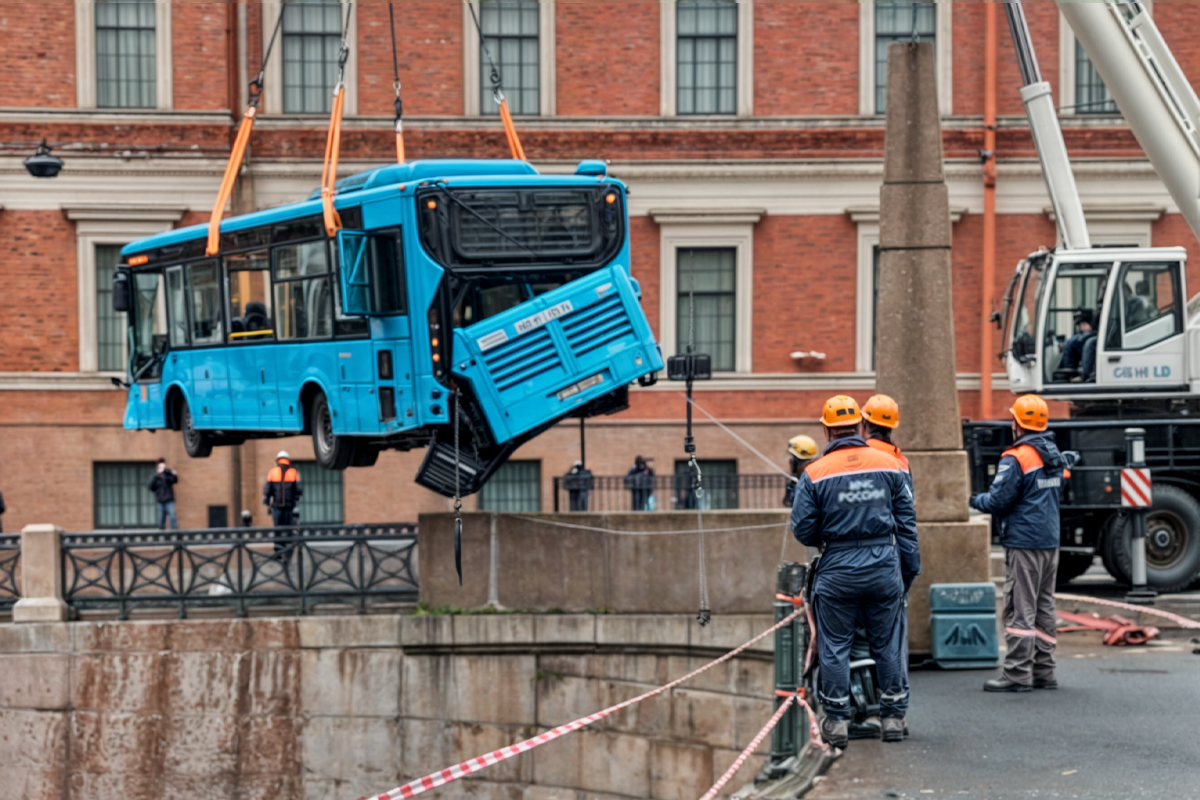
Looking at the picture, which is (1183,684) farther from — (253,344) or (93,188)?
(93,188)

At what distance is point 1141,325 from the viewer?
20547mm

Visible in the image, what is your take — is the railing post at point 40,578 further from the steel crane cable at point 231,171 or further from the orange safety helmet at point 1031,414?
the orange safety helmet at point 1031,414

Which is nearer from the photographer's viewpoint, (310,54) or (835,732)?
(835,732)

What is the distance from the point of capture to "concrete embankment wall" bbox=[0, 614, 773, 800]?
15523mm

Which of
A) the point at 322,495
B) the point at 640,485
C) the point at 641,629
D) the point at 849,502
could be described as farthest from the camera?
the point at 322,495

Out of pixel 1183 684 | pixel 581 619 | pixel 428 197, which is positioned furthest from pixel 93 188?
pixel 1183 684

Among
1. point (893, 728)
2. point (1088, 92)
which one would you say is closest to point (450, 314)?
point (893, 728)

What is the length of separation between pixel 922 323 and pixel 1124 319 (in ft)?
26.6

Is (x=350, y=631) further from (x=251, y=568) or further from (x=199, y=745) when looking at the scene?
(x=199, y=745)

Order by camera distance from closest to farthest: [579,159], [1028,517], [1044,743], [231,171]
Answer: [1044,743] → [1028,517] → [231,171] → [579,159]

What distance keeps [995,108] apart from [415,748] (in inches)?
700

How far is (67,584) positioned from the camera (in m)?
17.7

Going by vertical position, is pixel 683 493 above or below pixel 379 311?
below

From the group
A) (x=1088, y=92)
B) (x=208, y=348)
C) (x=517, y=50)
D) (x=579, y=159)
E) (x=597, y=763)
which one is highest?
(x=517, y=50)
